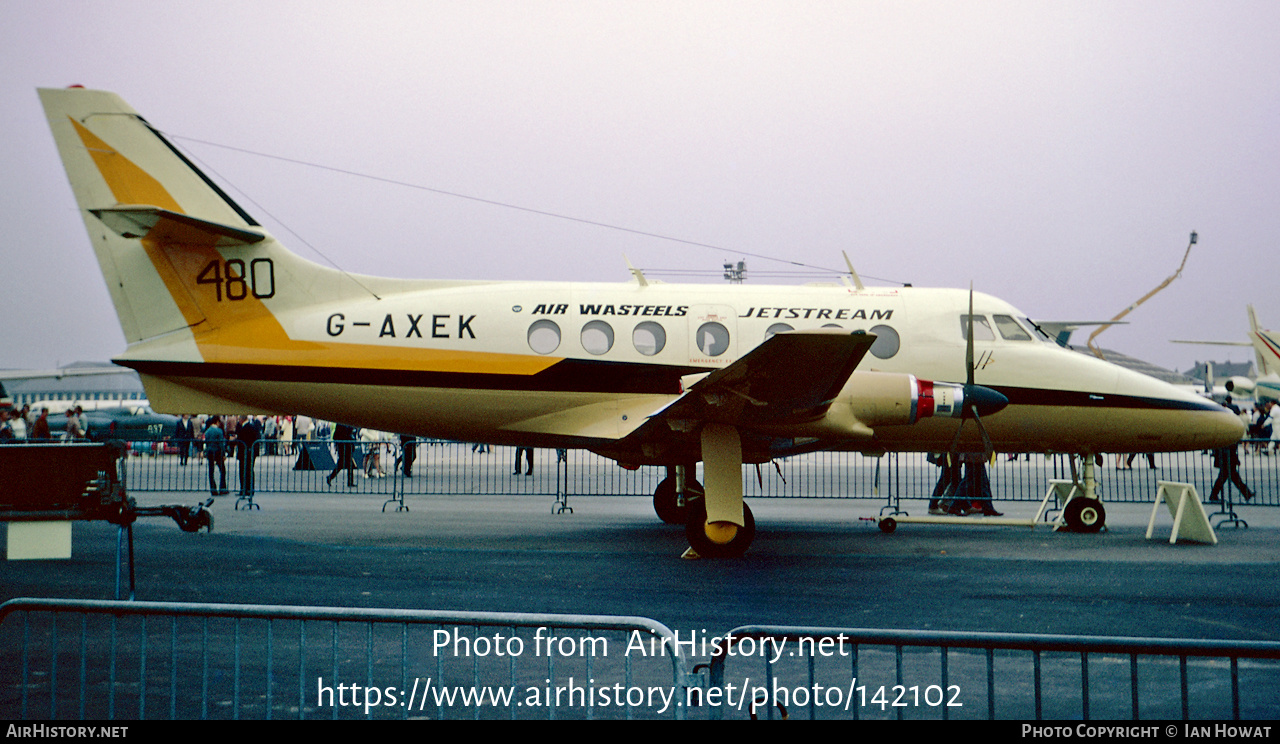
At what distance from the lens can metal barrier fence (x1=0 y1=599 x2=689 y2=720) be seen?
14.2ft

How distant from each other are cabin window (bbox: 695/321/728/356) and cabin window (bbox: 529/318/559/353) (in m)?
1.91

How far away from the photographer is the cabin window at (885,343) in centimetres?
1276

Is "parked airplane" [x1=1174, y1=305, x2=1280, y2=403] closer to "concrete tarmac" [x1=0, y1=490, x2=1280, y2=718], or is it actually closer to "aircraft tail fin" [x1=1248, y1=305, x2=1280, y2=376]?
"aircraft tail fin" [x1=1248, y1=305, x2=1280, y2=376]

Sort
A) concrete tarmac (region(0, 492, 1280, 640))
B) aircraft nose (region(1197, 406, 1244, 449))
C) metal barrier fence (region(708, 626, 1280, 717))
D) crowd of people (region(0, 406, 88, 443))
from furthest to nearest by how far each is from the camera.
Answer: crowd of people (region(0, 406, 88, 443))
aircraft nose (region(1197, 406, 1244, 449))
concrete tarmac (region(0, 492, 1280, 640))
metal barrier fence (region(708, 626, 1280, 717))

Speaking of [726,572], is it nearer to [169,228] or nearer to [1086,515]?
[1086,515]

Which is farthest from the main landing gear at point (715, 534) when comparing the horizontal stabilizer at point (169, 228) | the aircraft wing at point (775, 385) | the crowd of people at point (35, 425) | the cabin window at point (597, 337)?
the crowd of people at point (35, 425)

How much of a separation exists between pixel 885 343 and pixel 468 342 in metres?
5.71

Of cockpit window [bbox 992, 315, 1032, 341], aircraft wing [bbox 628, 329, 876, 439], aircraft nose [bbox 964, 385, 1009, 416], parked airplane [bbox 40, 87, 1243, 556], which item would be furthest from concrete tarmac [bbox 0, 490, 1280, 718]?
cockpit window [bbox 992, 315, 1032, 341]

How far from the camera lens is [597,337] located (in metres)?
12.3

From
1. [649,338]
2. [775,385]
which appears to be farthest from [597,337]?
[775,385]
